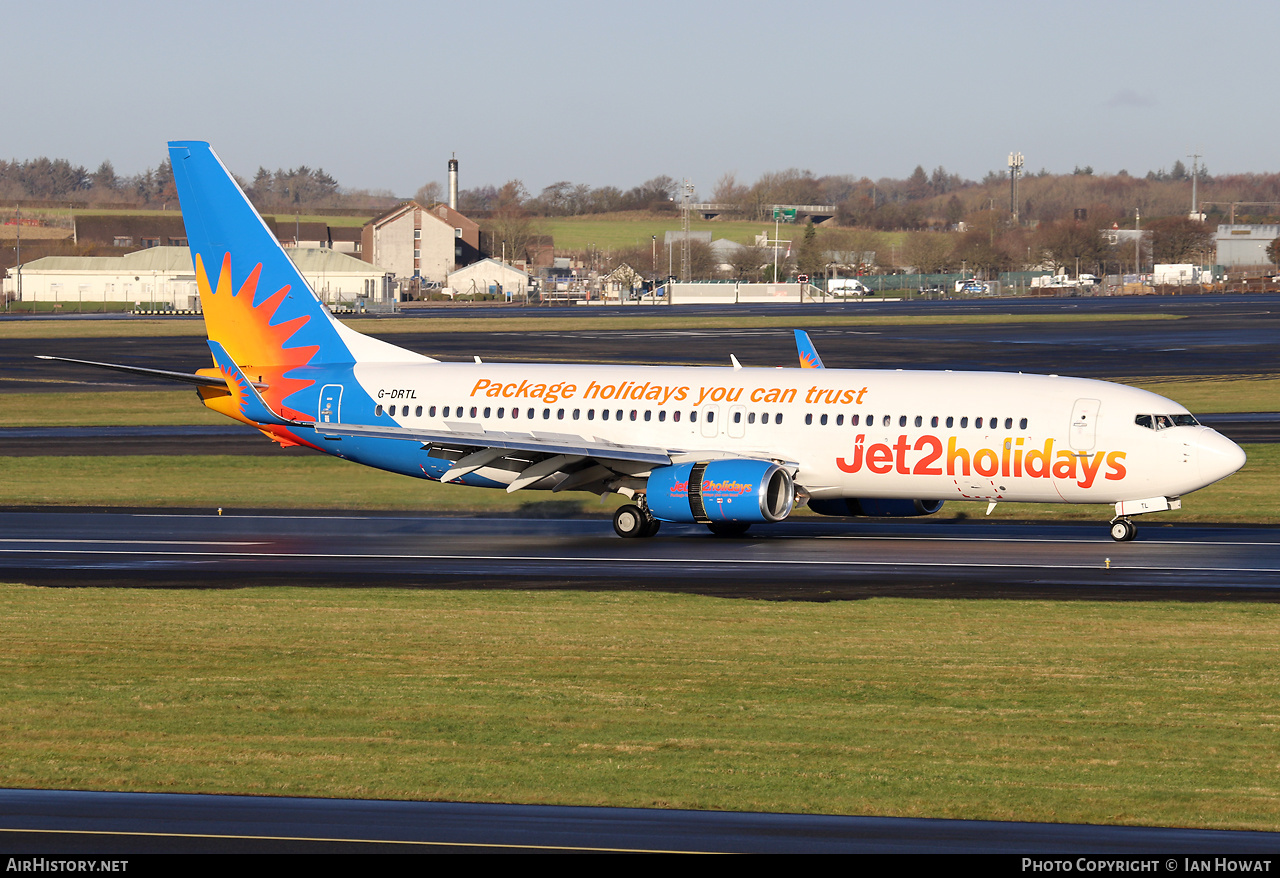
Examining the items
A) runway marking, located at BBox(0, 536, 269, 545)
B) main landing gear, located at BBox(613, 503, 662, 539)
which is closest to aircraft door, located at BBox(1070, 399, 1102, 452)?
main landing gear, located at BBox(613, 503, 662, 539)

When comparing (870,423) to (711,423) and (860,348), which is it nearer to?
(711,423)

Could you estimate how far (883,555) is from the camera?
3491 centimetres

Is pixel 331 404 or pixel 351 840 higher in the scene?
pixel 331 404

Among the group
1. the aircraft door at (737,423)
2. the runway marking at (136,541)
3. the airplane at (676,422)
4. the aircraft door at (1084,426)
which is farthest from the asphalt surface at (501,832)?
the aircraft door at (737,423)

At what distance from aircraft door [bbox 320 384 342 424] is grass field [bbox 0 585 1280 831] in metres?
13.4

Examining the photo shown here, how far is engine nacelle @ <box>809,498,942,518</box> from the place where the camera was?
126 feet

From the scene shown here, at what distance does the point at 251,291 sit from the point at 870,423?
1818 centimetres

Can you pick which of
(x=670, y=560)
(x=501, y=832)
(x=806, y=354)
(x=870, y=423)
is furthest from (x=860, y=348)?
(x=501, y=832)

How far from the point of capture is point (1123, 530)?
36250 millimetres

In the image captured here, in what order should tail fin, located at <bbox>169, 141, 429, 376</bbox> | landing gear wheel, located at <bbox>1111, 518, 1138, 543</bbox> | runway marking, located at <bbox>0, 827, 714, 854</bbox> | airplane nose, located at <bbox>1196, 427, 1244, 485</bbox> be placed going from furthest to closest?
tail fin, located at <bbox>169, 141, 429, 376</bbox>, landing gear wheel, located at <bbox>1111, 518, 1138, 543</bbox>, airplane nose, located at <bbox>1196, 427, 1244, 485</bbox>, runway marking, located at <bbox>0, 827, 714, 854</bbox>

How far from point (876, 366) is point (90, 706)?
231ft

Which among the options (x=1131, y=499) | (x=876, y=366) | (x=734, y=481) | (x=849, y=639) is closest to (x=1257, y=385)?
(x=876, y=366)

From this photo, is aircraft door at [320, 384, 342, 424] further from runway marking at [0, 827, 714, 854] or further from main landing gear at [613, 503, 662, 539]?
runway marking at [0, 827, 714, 854]
